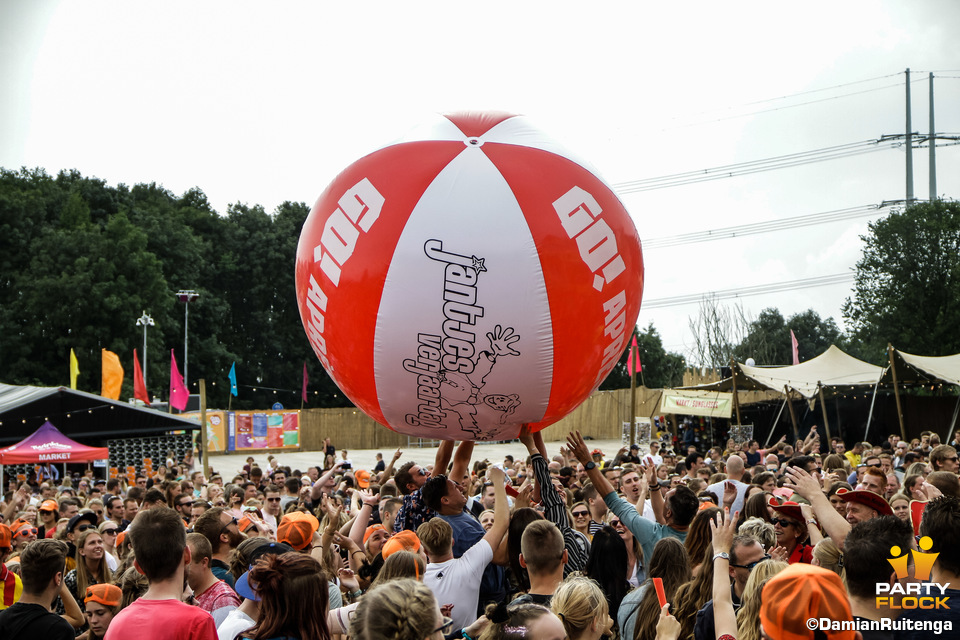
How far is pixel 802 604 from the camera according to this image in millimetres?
2402

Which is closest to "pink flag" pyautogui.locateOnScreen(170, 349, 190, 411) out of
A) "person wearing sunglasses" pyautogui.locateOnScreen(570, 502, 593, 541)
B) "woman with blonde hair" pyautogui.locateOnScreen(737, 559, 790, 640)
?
"person wearing sunglasses" pyautogui.locateOnScreen(570, 502, 593, 541)

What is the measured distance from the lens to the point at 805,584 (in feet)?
7.96

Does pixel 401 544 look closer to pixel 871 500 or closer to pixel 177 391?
pixel 871 500

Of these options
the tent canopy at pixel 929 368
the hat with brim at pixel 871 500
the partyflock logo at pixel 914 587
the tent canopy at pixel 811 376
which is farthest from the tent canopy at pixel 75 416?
the partyflock logo at pixel 914 587

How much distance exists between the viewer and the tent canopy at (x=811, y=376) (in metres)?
24.4

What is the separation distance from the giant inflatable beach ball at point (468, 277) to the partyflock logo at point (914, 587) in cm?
195

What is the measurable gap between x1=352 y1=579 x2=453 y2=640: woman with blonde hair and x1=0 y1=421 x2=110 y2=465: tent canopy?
57.0 feet

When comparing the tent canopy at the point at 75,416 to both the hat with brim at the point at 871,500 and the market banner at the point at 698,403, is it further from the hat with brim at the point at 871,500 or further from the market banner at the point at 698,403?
the hat with brim at the point at 871,500

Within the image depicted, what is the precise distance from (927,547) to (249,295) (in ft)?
183

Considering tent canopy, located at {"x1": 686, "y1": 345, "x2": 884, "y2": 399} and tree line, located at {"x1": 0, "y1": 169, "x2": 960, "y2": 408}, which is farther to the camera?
tree line, located at {"x1": 0, "y1": 169, "x2": 960, "y2": 408}

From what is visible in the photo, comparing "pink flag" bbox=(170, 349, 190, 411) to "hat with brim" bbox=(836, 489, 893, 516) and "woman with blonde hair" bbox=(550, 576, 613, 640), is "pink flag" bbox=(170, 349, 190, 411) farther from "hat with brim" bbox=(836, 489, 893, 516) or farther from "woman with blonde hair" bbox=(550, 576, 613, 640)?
"woman with blonde hair" bbox=(550, 576, 613, 640)

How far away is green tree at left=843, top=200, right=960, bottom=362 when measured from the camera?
133ft

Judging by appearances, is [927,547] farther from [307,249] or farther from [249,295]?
[249,295]

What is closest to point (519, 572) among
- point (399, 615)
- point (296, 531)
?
point (296, 531)
